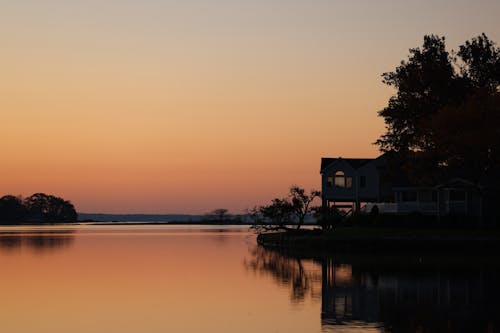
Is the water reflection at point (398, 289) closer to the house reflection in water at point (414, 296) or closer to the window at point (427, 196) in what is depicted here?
the house reflection in water at point (414, 296)

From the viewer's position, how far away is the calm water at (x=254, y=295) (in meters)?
26.6

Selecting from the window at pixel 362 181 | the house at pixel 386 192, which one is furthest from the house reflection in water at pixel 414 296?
the window at pixel 362 181

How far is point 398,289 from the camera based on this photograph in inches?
1432

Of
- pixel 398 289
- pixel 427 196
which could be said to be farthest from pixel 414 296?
pixel 427 196

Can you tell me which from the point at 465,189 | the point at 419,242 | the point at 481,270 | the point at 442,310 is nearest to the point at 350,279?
the point at 481,270

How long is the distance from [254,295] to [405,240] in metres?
28.7

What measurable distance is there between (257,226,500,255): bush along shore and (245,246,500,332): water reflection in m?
2.81

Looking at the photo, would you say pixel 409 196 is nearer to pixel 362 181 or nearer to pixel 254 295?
pixel 362 181

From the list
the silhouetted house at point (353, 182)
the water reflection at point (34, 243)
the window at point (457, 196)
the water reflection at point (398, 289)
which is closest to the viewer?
the water reflection at point (398, 289)

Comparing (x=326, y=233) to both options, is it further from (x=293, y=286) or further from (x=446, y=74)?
(x=293, y=286)

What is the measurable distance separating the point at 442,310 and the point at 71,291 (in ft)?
54.1

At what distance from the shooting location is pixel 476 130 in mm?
60531

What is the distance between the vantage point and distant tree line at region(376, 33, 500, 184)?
2442 inches

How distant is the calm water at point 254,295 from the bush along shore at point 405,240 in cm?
317
